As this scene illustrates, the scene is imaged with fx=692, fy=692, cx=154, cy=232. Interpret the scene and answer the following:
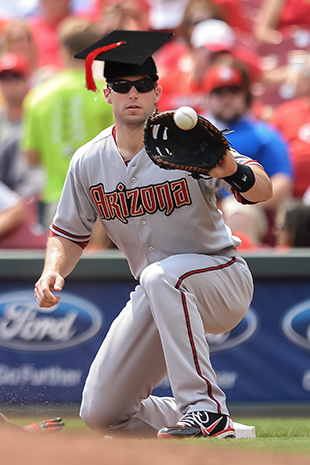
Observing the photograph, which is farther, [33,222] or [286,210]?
[33,222]

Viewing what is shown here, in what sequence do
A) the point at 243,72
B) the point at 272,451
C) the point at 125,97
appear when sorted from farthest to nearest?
the point at 243,72 < the point at 125,97 < the point at 272,451

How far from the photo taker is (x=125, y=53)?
2.97m

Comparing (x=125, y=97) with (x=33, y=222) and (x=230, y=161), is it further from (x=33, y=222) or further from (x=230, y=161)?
(x=33, y=222)

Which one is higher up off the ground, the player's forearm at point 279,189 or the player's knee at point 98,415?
the player's forearm at point 279,189

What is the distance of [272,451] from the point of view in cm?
212

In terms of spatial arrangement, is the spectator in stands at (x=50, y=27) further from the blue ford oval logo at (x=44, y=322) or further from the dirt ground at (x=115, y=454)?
the dirt ground at (x=115, y=454)

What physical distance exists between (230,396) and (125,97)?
2.36 metres

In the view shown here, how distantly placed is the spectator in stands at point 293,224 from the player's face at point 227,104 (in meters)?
0.79

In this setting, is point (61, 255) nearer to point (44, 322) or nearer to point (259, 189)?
point (259, 189)

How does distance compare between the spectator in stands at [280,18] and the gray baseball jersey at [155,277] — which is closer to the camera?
the gray baseball jersey at [155,277]

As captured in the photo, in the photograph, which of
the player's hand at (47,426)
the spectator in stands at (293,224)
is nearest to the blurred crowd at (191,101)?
the spectator in stands at (293,224)

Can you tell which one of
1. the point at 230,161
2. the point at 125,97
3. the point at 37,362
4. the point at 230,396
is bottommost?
the point at 230,396

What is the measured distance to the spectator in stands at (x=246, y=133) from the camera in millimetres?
5121

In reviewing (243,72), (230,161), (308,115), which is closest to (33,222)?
(243,72)
